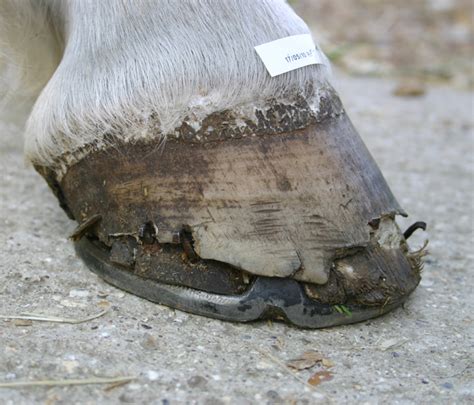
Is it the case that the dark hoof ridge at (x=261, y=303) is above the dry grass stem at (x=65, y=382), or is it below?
below

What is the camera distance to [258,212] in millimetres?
1085

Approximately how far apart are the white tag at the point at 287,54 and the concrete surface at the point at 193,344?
1.27 ft

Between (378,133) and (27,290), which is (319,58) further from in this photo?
Answer: (378,133)

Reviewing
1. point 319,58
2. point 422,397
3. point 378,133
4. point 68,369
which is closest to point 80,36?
point 319,58

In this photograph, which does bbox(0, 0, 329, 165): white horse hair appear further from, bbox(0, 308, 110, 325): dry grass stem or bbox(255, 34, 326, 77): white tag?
bbox(0, 308, 110, 325): dry grass stem

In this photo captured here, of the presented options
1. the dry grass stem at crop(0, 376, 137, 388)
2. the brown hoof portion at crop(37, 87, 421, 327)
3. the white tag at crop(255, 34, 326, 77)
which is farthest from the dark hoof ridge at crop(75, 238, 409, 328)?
the white tag at crop(255, 34, 326, 77)

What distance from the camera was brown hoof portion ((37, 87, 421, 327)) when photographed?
Answer: 109cm

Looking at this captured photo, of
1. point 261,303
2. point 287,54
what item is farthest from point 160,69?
point 261,303

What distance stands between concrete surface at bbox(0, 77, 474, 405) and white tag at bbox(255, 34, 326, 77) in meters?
0.39

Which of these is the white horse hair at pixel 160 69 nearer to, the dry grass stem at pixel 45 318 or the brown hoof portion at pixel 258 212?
the brown hoof portion at pixel 258 212

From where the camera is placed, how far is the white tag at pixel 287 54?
112cm

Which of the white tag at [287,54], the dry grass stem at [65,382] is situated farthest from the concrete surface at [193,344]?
the white tag at [287,54]

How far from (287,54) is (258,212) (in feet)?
0.80

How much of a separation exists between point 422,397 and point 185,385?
1.03 feet
